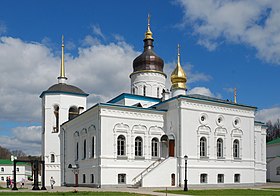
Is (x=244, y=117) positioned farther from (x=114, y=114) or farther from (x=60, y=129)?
(x=60, y=129)

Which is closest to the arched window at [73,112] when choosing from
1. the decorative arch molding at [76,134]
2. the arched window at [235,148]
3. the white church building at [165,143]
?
the white church building at [165,143]

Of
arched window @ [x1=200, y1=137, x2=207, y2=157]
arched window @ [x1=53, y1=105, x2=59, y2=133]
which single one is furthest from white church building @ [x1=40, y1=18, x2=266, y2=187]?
arched window @ [x1=53, y1=105, x2=59, y2=133]

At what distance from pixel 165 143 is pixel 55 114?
1461 cm

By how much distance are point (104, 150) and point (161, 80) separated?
14217 millimetres

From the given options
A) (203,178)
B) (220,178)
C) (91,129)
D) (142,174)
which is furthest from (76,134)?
(220,178)

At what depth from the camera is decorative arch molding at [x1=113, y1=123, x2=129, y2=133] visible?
30.8 metres

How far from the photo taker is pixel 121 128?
31.1 meters

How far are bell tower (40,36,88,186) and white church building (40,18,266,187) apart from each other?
277 centimetres

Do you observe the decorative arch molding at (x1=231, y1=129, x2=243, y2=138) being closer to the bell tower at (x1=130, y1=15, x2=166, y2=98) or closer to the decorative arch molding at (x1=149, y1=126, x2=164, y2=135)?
the decorative arch molding at (x1=149, y1=126, x2=164, y2=135)

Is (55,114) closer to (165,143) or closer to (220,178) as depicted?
(165,143)

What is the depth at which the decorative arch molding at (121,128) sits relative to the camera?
30.8 meters

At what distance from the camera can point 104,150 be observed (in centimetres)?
3008

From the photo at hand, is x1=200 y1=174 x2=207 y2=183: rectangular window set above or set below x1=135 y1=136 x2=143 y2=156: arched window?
below

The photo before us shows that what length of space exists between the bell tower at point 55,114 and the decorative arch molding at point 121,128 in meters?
11.6
